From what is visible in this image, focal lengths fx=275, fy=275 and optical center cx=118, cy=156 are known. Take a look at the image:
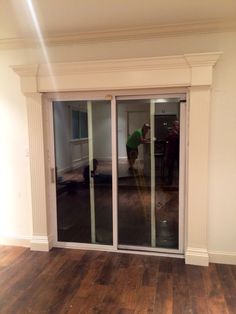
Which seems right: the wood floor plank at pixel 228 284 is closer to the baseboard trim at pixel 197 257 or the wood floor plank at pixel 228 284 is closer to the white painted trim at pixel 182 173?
the baseboard trim at pixel 197 257

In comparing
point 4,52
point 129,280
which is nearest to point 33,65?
point 4,52

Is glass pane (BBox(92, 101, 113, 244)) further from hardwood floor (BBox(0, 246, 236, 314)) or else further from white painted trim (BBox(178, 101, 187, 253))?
white painted trim (BBox(178, 101, 187, 253))

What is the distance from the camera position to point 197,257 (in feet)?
10.4

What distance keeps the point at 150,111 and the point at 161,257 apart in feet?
5.85

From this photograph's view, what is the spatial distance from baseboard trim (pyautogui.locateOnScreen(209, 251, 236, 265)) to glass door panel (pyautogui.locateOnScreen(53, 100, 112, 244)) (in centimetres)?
128

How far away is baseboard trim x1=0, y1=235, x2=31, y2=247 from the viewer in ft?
12.2

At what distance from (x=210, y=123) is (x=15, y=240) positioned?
2932mm

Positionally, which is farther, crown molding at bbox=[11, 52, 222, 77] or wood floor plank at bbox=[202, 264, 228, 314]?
crown molding at bbox=[11, 52, 222, 77]

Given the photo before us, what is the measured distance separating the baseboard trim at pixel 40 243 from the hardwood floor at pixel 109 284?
95 millimetres

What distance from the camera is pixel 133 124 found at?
3.36 m

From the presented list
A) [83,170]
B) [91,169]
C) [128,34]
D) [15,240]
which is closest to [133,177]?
[91,169]

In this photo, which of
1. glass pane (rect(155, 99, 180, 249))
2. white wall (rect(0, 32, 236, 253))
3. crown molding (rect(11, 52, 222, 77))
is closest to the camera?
crown molding (rect(11, 52, 222, 77))

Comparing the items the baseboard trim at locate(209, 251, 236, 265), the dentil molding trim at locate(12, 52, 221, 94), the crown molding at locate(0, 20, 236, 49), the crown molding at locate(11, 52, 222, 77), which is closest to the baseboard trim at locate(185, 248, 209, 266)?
the baseboard trim at locate(209, 251, 236, 265)

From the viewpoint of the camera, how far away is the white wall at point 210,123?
9.76ft
